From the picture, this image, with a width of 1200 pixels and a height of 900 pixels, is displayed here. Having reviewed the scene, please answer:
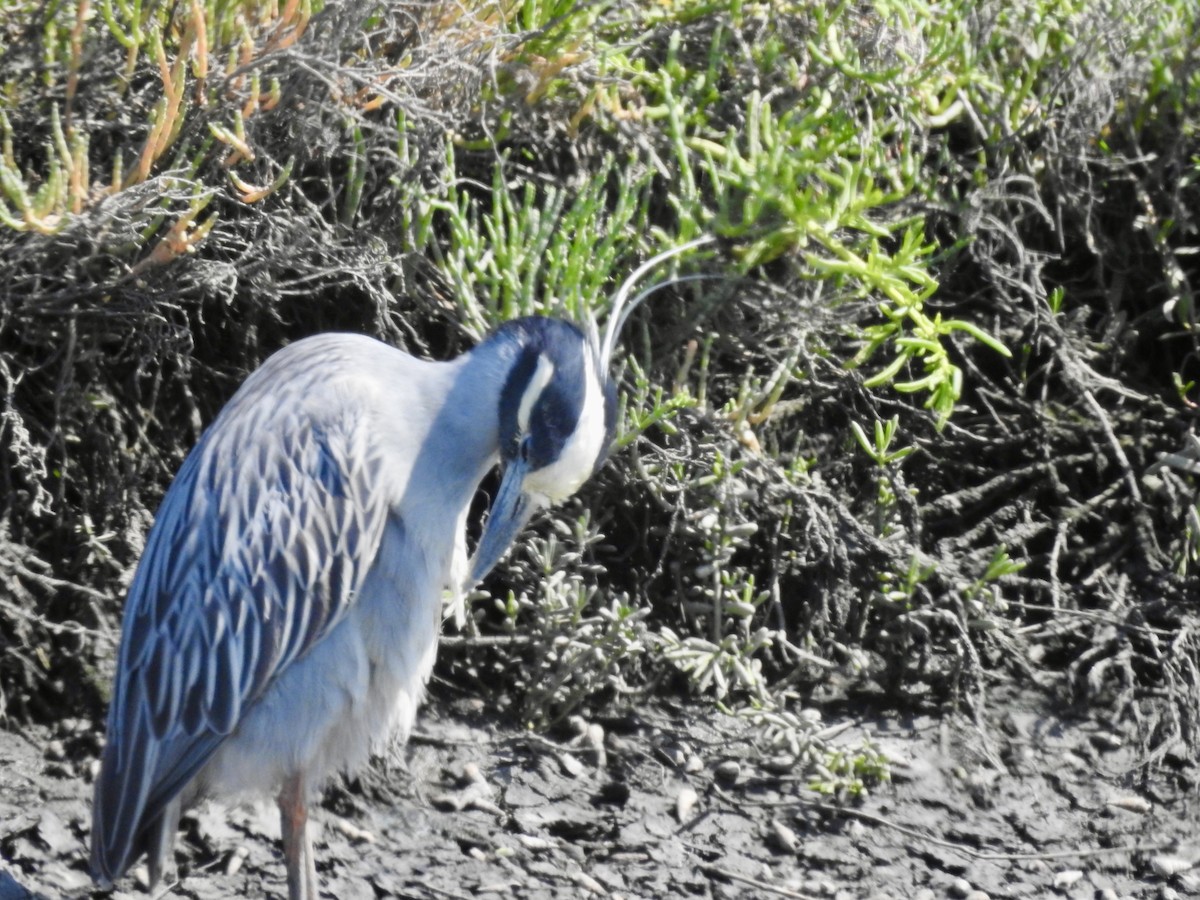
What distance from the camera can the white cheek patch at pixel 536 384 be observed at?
11.1 feet

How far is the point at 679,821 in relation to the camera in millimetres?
3973

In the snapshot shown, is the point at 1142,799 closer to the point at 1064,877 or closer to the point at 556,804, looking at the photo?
the point at 1064,877

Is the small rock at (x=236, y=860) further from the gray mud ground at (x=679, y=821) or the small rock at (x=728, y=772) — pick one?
the small rock at (x=728, y=772)

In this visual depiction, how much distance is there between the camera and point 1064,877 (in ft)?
12.7

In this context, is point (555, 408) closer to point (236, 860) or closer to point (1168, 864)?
point (236, 860)

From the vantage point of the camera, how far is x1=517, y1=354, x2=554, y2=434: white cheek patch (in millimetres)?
3391

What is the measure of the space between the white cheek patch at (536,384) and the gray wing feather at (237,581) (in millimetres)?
365

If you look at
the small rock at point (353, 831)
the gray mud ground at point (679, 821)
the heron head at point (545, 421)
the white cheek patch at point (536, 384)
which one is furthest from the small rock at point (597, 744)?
the white cheek patch at point (536, 384)

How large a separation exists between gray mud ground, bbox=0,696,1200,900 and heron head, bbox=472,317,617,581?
0.80 metres

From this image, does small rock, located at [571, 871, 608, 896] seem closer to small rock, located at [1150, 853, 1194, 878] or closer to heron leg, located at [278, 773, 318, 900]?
heron leg, located at [278, 773, 318, 900]

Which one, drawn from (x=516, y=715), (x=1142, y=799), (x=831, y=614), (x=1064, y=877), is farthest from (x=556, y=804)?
(x=1142, y=799)

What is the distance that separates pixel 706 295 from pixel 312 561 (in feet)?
4.79

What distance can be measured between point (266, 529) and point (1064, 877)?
2181 millimetres

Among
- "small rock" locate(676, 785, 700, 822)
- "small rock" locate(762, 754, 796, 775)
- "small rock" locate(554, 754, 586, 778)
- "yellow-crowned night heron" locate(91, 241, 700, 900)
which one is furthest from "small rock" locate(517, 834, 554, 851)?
"small rock" locate(762, 754, 796, 775)
